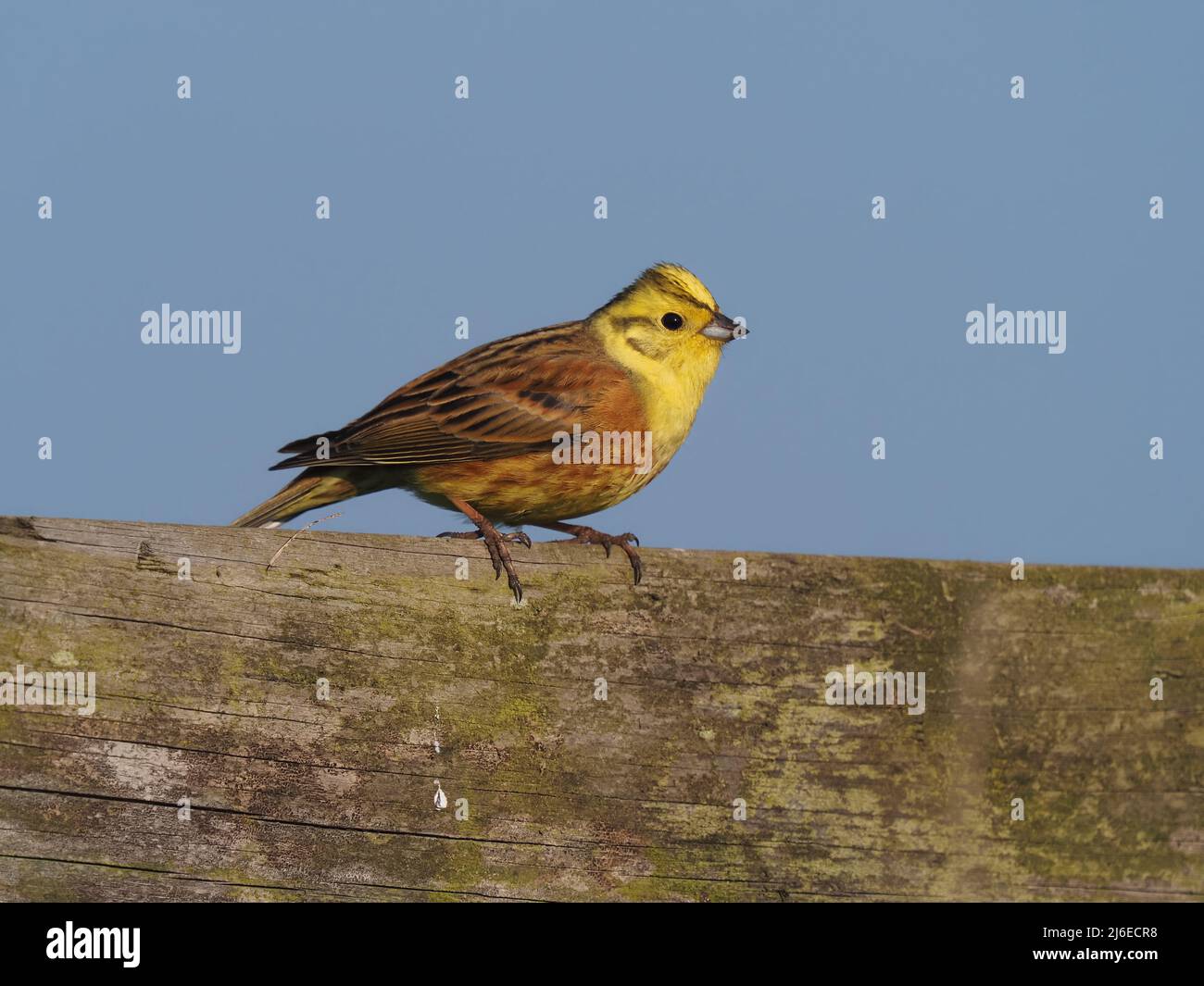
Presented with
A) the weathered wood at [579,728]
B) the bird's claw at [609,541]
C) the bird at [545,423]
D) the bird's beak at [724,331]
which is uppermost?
the bird's beak at [724,331]

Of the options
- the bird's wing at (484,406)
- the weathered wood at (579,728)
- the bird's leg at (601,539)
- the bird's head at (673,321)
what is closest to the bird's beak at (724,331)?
the bird's head at (673,321)

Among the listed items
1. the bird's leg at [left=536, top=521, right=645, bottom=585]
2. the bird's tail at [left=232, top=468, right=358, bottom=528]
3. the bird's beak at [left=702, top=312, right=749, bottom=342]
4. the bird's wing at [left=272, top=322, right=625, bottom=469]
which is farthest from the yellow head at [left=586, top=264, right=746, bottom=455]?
the bird's tail at [left=232, top=468, right=358, bottom=528]

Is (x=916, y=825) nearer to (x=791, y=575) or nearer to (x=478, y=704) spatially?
(x=791, y=575)

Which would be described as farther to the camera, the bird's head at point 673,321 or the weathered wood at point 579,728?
the bird's head at point 673,321

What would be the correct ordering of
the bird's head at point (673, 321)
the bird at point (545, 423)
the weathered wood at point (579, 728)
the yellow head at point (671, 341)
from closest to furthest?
the weathered wood at point (579, 728), the bird at point (545, 423), the yellow head at point (671, 341), the bird's head at point (673, 321)

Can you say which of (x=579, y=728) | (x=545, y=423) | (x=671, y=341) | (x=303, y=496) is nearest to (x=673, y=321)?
(x=671, y=341)

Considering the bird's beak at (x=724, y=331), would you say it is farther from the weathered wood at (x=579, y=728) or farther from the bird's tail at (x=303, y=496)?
the weathered wood at (x=579, y=728)
